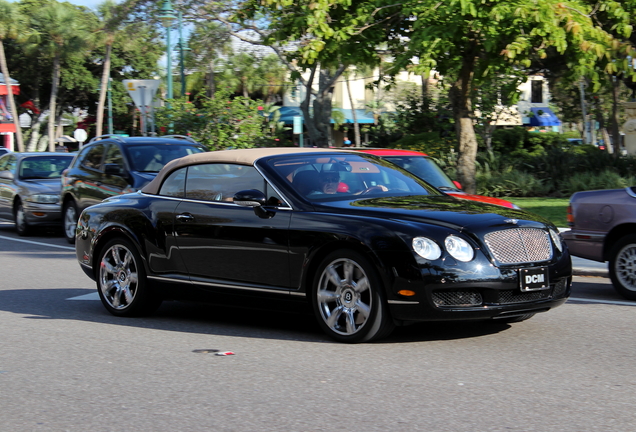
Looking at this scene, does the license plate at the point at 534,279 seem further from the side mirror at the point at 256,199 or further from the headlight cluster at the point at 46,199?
the headlight cluster at the point at 46,199

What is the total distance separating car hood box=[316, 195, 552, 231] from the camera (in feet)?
21.1

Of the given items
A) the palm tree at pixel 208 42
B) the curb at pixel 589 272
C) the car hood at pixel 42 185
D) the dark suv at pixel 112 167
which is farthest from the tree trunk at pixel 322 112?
the curb at pixel 589 272

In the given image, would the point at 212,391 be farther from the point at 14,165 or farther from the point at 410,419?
the point at 14,165

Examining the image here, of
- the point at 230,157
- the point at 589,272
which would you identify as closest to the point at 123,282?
the point at 230,157

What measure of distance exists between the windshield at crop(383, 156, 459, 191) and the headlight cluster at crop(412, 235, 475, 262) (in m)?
6.28

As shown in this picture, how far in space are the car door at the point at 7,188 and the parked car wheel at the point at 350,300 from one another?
41.7ft

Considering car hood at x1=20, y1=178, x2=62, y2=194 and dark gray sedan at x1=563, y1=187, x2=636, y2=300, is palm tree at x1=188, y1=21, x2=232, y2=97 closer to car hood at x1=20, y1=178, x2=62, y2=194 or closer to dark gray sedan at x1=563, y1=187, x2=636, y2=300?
car hood at x1=20, y1=178, x2=62, y2=194

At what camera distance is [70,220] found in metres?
15.8

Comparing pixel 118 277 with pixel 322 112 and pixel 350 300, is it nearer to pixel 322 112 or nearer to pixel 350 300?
pixel 350 300

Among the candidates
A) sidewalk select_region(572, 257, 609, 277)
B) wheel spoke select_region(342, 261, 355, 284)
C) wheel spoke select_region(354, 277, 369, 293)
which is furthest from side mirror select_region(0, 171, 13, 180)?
wheel spoke select_region(354, 277, 369, 293)

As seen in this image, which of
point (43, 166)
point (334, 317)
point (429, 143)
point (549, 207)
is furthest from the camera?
point (429, 143)

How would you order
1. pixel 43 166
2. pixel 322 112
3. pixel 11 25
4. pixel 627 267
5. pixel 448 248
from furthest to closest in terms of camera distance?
pixel 11 25 < pixel 322 112 < pixel 43 166 < pixel 627 267 < pixel 448 248

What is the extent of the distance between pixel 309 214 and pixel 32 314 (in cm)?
Result: 335

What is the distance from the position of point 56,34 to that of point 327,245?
2248 inches
